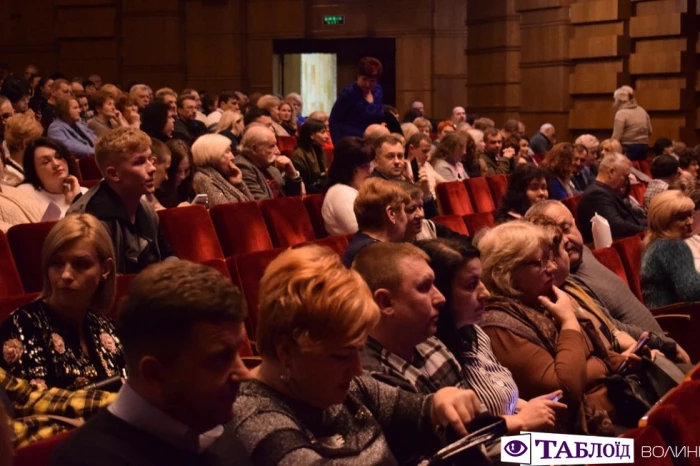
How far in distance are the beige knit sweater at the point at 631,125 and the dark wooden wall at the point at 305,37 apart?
4.23ft

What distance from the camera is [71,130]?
6117 millimetres

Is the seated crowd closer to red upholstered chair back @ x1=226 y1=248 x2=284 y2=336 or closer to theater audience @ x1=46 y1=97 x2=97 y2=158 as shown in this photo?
red upholstered chair back @ x1=226 y1=248 x2=284 y2=336

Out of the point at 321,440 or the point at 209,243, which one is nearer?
the point at 321,440

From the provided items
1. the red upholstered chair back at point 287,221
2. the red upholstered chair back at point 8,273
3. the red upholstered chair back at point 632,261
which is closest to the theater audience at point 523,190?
the red upholstered chair back at point 632,261

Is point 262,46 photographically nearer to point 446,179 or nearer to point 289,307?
point 446,179

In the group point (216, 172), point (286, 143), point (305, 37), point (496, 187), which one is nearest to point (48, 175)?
point (216, 172)

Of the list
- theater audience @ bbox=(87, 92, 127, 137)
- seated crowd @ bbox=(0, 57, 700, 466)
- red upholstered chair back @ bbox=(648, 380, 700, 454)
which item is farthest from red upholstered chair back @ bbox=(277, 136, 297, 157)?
red upholstered chair back @ bbox=(648, 380, 700, 454)

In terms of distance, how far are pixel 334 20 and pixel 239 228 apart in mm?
7622

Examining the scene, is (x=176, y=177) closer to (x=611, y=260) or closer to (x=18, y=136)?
(x=18, y=136)

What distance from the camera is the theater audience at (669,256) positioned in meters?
3.75

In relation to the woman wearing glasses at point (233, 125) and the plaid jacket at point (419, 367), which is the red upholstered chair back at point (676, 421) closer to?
the plaid jacket at point (419, 367)

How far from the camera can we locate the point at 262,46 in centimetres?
1124

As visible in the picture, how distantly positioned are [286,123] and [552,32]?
304 cm

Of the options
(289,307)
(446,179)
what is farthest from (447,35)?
(289,307)
